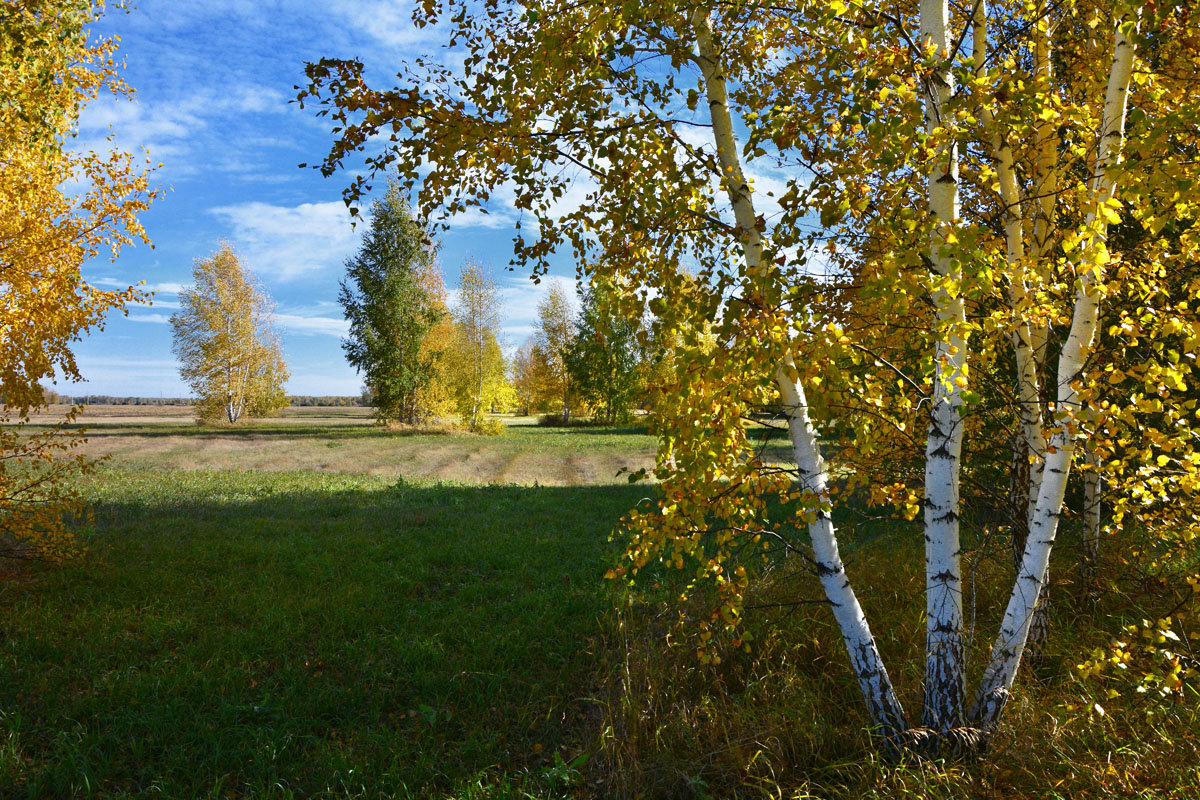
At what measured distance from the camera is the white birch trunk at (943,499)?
11.8 feet

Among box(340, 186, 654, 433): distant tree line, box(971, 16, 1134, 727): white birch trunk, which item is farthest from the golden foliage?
box(340, 186, 654, 433): distant tree line

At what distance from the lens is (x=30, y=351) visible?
274 inches

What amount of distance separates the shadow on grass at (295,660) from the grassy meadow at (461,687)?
0.02m

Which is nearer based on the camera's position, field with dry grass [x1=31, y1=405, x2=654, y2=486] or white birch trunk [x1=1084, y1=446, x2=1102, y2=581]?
white birch trunk [x1=1084, y1=446, x2=1102, y2=581]

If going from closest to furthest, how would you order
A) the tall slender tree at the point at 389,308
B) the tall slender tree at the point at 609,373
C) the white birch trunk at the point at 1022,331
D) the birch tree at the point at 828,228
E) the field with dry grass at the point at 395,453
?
the birch tree at the point at 828,228, the white birch trunk at the point at 1022,331, the field with dry grass at the point at 395,453, the tall slender tree at the point at 389,308, the tall slender tree at the point at 609,373

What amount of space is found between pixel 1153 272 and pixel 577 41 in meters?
3.74

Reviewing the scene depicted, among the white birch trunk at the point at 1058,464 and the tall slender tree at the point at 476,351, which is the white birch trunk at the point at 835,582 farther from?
the tall slender tree at the point at 476,351

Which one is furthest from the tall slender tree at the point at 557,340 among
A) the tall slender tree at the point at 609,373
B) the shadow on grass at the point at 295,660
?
the shadow on grass at the point at 295,660

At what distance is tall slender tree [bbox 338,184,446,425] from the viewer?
99.1ft

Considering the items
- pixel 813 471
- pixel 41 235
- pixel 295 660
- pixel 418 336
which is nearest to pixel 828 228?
pixel 813 471

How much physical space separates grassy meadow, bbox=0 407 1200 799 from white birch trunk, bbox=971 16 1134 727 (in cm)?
28

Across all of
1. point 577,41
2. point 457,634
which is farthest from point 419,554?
point 577,41

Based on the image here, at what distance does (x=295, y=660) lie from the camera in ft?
17.3

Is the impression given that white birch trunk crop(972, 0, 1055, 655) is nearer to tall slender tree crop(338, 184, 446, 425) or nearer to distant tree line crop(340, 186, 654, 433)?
distant tree line crop(340, 186, 654, 433)
